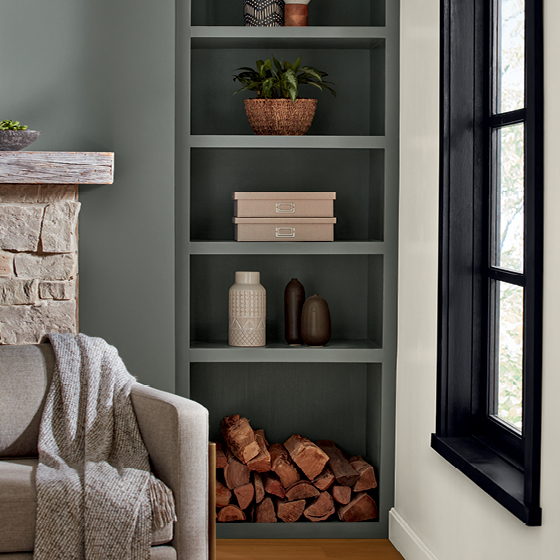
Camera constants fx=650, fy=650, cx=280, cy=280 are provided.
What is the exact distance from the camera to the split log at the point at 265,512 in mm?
2793

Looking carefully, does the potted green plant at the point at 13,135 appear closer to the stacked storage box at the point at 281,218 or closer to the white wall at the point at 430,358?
the stacked storage box at the point at 281,218

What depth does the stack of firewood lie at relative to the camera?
2785mm

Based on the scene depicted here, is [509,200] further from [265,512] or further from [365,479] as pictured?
[265,512]

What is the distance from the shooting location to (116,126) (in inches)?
106

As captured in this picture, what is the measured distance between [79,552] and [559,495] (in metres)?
1.30

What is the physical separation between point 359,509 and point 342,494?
0.33 ft

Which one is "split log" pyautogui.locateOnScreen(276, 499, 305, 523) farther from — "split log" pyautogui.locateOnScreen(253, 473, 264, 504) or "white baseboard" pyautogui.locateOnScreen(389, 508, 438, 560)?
"white baseboard" pyautogui.locateOnScreen(389, 508, 438, 560)

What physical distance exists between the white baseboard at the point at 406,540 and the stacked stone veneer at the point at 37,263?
5.21 feet

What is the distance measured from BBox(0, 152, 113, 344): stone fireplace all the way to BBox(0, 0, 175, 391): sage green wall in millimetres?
79

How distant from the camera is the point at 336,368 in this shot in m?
3.14

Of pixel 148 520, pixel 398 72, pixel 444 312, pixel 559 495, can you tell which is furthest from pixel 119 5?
pixel 559 495

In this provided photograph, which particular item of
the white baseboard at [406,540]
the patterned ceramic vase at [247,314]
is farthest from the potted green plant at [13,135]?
the white baseboard at [406,540]

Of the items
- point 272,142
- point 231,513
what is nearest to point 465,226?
point 272,142

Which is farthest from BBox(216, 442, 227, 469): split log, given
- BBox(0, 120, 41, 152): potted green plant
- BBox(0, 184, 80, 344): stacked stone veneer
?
BBox(0, 120, 41, 152): potted green plant
